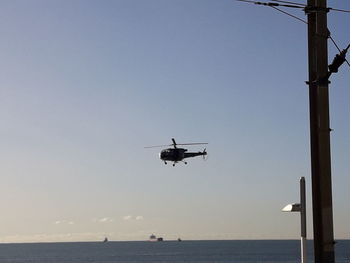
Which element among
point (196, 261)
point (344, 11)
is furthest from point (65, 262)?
point (344, 11)

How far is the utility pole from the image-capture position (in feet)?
31.9

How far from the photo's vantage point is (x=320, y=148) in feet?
32.1

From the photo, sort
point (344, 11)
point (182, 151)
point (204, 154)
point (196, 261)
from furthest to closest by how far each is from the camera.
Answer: point (196, 261), point (204, 154), point (182, 151), point (344, 11)

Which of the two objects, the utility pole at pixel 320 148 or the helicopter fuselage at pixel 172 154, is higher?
the helicopter fuselage at pixel 172 154

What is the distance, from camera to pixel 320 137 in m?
9.82

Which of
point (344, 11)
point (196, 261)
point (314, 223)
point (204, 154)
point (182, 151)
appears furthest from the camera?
point (196, 261)

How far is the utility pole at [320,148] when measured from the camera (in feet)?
31.9

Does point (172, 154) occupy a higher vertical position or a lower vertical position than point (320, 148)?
higher

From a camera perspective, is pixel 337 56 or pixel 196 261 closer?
pixel 337 56

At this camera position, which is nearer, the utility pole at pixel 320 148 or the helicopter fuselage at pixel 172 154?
the utility pole at pixel 320 148

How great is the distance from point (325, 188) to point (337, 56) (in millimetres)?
1877

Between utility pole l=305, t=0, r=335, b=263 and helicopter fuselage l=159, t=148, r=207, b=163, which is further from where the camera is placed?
helicopter fuselage l=159, t=148, r=207, b=163

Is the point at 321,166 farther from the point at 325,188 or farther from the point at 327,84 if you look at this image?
the point at 327,84

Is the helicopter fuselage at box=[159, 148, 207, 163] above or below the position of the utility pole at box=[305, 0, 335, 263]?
above
